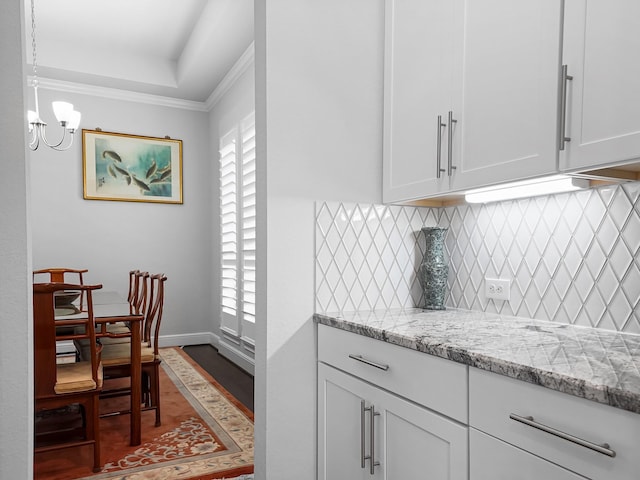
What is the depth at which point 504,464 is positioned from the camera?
1020 millimetres

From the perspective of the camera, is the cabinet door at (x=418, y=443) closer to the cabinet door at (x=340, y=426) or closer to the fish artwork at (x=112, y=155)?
the cabinet door at (x=340, y=426)

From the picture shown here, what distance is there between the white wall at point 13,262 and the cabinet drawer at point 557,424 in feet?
4.41

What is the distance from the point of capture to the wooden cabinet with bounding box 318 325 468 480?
119 cm

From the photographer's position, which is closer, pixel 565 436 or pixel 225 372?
pixel 565 436

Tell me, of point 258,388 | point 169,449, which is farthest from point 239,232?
point 258,388

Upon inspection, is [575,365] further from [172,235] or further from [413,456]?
[172,235]

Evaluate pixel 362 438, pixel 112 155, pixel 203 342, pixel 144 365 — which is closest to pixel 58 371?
pixel 144 365

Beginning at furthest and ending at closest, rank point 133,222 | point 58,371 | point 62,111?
1. point 133,222
2. point 62,111
3. point 58,371

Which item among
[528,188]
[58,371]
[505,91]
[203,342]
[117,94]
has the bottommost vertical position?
[203,342]

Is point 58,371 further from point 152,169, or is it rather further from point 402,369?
point 152,169

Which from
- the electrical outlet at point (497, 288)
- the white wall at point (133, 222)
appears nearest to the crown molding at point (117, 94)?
the white wall at point (133, 222)

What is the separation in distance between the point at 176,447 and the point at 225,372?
1584 mm

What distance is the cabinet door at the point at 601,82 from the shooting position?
41.9 inches

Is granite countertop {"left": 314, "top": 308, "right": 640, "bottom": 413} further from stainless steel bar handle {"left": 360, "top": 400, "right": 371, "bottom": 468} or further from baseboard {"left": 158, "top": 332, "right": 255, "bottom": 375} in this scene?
baseboard {"left": 158, "top": 332, "right": 255, "bottom": 375}
